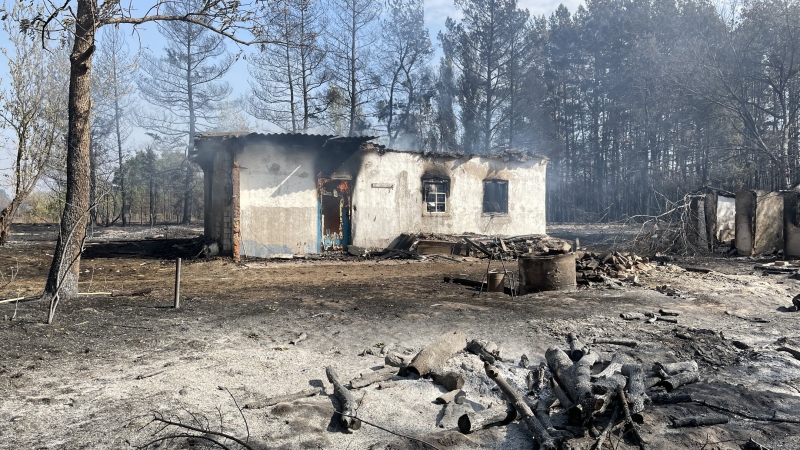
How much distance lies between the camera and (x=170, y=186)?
37969 mm

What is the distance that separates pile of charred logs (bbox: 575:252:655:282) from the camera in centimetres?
1059

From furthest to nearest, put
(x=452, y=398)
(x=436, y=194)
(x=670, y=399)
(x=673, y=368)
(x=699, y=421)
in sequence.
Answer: (x=436, y=194) < (x=673, y=368) < (x=452, y=398) < (x=670, y=399) < (x=699, y=421)

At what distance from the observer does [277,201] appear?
15539 millimetres

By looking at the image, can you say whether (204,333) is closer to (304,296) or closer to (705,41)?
(304,296)

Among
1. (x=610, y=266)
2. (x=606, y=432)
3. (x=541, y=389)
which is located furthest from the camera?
(x=610, y=266)

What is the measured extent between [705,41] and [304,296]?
989 inches

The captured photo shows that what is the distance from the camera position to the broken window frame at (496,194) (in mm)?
19531

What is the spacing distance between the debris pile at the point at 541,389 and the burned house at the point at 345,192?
34.9ft

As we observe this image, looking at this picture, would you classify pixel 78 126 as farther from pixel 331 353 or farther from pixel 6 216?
pixel 6 216

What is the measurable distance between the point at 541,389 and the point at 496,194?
16777 millimetres

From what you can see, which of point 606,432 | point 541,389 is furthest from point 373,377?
point 606,432

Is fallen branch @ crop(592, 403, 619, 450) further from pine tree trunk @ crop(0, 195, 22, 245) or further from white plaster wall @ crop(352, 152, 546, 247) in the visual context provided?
pine tree trunk @ crop(0, 195, 22, 245)

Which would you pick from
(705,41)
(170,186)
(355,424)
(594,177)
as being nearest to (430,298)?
(355,424)

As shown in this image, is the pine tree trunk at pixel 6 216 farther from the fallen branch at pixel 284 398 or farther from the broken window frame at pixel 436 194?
the fallen branch at pixel 284 398
